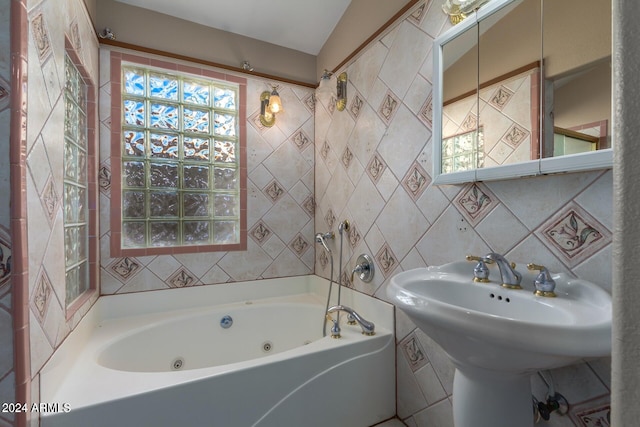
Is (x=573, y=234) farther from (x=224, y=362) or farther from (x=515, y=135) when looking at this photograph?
(x=224, y=362)

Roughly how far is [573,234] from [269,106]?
A: 5.80ft

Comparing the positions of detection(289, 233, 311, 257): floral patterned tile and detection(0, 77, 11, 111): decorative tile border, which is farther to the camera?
detection(289, 233, 311, 257): floral patterned tile

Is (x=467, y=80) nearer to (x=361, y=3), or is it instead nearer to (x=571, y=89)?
(x=571, y=89)

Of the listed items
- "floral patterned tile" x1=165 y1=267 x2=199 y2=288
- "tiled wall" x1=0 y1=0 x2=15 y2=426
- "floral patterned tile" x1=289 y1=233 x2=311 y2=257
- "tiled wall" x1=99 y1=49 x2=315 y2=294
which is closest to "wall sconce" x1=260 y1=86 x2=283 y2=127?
"tiled wall" x1=99 y1=49 x2=315 y2=294

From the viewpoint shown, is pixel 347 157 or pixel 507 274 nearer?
pixel 507 274

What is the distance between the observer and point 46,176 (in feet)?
3.17

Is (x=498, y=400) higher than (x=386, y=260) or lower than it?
lower

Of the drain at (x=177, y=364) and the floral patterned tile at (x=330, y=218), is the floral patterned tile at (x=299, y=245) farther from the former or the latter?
the drain at (x=177, y=364)

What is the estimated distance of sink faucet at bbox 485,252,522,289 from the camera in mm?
913

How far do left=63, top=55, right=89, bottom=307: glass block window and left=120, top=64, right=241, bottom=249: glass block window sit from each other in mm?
211

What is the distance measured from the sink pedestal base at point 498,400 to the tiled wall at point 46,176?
4.19 ft

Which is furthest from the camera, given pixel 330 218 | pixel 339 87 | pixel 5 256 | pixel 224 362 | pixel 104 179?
pixel 330 218

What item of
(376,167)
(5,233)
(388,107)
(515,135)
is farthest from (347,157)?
(5,233)

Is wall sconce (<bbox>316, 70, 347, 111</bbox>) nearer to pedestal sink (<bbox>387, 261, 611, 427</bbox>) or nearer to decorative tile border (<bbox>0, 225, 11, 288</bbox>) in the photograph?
pedestal sink (<bbox>387, 261, 611, 427</bbox>)
